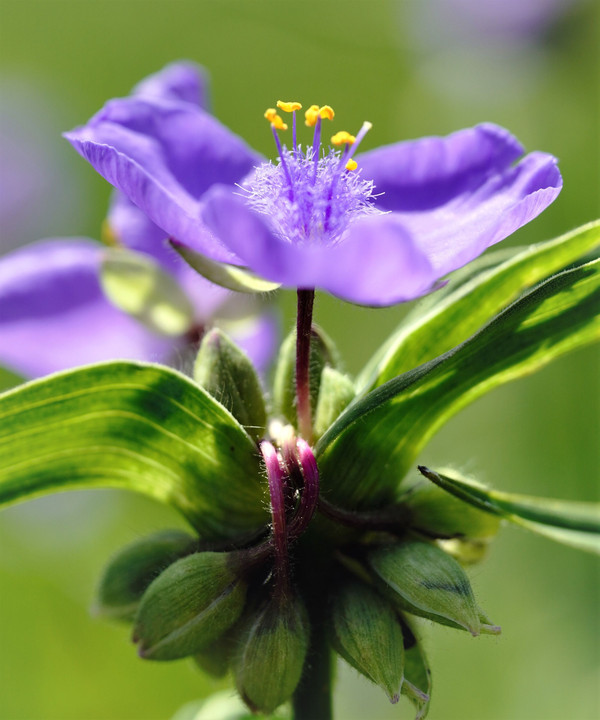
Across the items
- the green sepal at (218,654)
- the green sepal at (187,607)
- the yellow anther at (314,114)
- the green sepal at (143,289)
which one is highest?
the yellow anther at (314,114)

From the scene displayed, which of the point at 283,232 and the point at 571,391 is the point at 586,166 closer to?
the point at 571,391

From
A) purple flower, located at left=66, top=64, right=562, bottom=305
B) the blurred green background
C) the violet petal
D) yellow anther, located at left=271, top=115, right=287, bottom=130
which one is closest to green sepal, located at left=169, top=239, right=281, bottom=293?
purple flower, located at left=66, top=64, right=562, bottom=305

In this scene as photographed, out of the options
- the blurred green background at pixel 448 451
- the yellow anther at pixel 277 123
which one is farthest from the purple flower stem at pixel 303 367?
the blurred green background at pixel 448 451

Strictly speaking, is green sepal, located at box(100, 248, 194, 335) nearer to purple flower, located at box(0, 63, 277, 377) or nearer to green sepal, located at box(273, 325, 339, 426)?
purple flower, located at box(0, 63, 277, 377)

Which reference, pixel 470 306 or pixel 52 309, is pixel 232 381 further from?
pixel 52 309

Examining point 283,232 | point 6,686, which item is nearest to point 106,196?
point 6,686

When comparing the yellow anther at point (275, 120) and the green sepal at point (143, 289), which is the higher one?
the yellow anther at point (275, 120)

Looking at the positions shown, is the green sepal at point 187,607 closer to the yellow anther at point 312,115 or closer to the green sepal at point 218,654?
the green sepal at point 218,654
